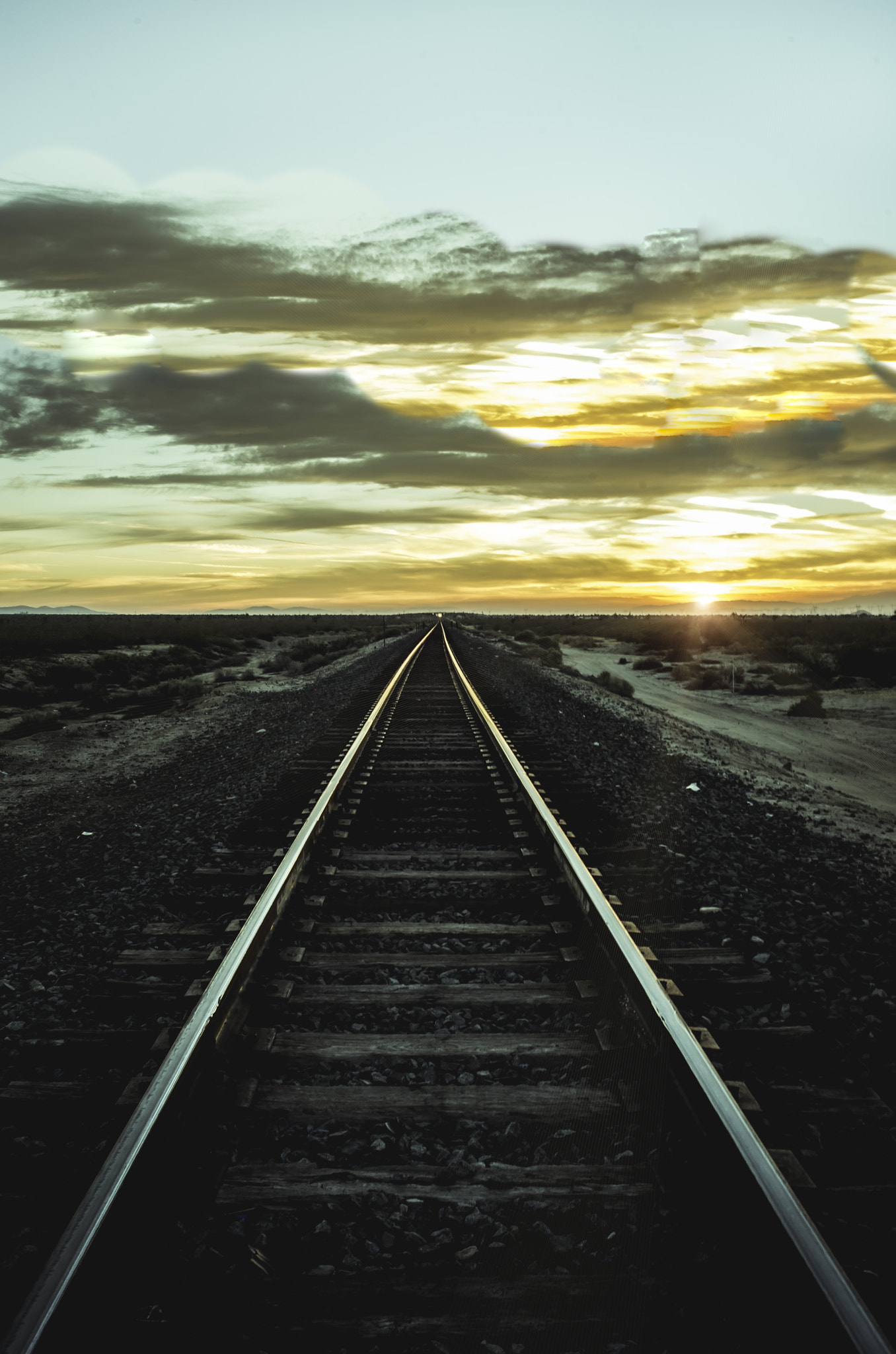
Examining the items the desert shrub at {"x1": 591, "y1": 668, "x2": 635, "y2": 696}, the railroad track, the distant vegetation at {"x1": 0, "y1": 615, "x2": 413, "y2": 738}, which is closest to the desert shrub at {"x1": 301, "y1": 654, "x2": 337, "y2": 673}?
the distant vegetation at {"x1": 0, "y1": 615, "x2": 413, "y2": 738}

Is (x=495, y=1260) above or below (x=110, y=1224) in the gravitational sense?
below

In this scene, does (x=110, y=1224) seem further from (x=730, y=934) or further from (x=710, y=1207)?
(x=730, y=934)

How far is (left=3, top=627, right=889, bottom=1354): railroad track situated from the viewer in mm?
1970

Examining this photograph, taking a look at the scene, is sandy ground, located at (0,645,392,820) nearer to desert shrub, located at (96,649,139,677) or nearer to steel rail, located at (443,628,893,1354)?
steel rail, located at (443,628,893,1354)

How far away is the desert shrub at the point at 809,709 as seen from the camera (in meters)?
19.2

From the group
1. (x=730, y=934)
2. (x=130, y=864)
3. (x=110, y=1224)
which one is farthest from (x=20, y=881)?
(x=730, y=934)

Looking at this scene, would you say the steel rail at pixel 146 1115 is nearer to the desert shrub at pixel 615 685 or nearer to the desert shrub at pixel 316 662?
the desert shrub at pixel 615 685

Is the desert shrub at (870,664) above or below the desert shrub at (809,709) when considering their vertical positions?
above

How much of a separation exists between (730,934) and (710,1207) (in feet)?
7.65

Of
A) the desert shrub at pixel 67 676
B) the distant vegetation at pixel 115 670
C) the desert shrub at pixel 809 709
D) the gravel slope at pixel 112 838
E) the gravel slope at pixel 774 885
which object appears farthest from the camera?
the desert shrub at pixel 67 676

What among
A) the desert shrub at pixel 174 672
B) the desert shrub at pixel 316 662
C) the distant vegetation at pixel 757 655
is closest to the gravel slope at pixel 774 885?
the distant vegetation at pixel 757 655

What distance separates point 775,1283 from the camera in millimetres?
2037

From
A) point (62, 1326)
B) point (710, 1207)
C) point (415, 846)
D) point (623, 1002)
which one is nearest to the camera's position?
point (62, 1326)

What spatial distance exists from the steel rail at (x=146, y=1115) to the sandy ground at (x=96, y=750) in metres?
5.97
